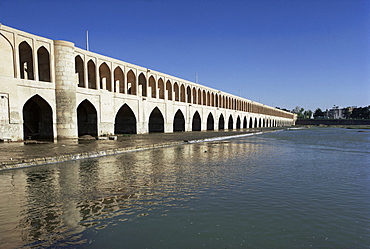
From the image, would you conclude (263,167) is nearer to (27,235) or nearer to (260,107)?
(27,235)

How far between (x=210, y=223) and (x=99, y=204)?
1883mm

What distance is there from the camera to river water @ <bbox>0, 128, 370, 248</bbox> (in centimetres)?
303

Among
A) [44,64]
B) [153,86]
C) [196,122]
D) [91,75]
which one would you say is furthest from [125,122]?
[196,122]

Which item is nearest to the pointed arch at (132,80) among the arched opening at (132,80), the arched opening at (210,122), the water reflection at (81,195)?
the arched opening at (132,80)

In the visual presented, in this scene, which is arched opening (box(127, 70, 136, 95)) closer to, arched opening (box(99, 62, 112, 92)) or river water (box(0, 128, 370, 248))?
arched opening (box(99, 62, 112, 92))

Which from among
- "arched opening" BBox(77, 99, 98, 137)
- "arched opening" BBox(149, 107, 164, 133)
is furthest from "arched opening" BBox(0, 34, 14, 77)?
"arched opening" BBox(149, 107, 164, 133)

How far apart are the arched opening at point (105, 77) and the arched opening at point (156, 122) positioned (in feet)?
21.5

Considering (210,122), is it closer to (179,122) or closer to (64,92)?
(179,122)

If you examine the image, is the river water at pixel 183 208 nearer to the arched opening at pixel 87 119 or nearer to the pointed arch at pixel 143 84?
the arched opening at pixel 87 119

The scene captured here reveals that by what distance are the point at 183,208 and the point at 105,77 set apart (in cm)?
1879

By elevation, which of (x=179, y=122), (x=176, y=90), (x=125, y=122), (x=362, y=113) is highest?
(x=176, y=90)

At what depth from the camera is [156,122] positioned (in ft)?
88.9

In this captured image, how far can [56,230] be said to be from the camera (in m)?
3.21

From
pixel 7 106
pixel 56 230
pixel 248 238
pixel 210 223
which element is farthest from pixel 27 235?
pixel 7 106
